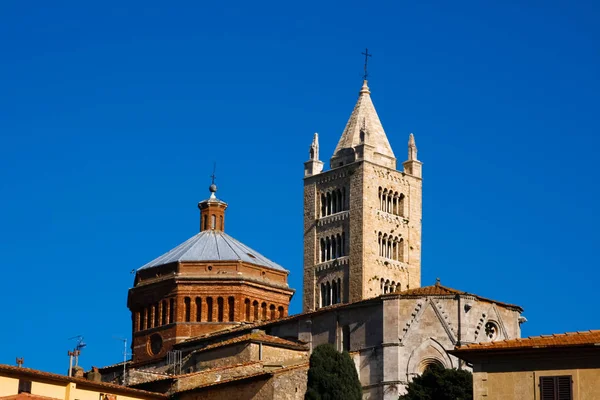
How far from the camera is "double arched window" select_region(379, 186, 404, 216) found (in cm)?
8738

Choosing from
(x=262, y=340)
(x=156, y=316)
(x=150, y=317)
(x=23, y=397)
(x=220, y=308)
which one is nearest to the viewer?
(x=23, y=397)

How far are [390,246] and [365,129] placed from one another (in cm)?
696

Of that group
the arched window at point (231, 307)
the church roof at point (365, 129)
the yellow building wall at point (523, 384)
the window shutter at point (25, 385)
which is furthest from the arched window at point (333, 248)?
the yellow building wall at point (523, 384)

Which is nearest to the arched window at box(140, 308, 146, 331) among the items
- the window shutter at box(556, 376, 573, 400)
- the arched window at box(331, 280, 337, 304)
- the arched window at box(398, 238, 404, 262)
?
→ the arched window at box(331, 280, 337, 304)

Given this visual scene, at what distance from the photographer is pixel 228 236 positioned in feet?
263

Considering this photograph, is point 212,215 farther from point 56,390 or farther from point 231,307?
point 56,390

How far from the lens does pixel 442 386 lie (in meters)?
52.6

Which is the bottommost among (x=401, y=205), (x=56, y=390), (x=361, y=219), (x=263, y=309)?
(x=56, y=390)

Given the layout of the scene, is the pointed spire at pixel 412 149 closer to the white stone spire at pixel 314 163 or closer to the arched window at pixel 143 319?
the white stone spire at pixel 314 163

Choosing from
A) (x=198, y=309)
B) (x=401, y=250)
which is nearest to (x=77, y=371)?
(x=198, y=309)

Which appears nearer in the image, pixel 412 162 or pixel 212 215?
pixel 212 215

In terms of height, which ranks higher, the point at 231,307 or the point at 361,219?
the point at 361,219

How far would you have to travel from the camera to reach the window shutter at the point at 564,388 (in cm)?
3052

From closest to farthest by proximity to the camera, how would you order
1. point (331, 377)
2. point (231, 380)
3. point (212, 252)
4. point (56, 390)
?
1. point (56, 390)
2. point (231, 380)
3. point (331, 377)
4. point (212, 252)
